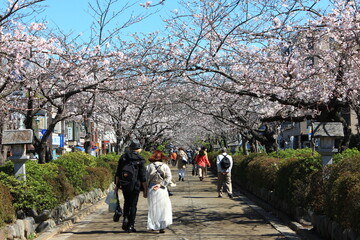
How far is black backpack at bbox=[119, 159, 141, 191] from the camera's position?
9.75m

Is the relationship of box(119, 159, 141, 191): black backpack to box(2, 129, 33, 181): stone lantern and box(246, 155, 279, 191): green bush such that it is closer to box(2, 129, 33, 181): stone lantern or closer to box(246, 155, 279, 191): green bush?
box(2, 129, 33, 181): stone lantern

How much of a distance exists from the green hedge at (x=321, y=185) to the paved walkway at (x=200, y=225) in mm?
727

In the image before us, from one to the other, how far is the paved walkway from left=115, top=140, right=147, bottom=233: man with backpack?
13.0 inches

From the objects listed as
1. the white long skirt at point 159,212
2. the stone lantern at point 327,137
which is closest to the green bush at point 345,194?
the stone lantern at point 327,137

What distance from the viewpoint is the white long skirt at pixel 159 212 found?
31.8 ft

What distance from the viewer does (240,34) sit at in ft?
35.7

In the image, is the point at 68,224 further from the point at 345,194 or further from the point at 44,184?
the point at 345,194

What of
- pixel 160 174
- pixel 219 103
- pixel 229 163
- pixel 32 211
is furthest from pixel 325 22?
pixel 219 103

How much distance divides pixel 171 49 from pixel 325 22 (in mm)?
4660

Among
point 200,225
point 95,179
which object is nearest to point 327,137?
point 200,225

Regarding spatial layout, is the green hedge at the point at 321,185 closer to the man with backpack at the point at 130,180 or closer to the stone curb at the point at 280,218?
the stone curb at the point at 280,218

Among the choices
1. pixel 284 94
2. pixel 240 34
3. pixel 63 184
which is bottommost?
pixel 63 184

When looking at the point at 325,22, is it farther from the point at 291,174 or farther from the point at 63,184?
the point at 63,184

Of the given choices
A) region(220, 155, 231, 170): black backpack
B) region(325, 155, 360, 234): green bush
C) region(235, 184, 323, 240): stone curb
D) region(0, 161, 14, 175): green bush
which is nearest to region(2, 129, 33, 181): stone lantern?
region(0, 161, 14, 175): green bush
